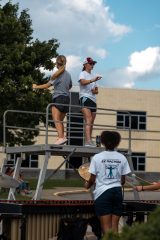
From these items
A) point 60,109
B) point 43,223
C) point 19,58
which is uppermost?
point 19,58

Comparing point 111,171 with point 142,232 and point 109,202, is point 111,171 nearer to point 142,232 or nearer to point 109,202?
point 109,202

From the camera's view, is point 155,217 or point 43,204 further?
point 43,204

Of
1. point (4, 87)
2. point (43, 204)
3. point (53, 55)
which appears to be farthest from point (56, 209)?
point (53, 55)

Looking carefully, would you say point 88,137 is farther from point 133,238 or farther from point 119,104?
point 119,104

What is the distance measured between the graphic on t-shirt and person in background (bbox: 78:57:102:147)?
3.66m

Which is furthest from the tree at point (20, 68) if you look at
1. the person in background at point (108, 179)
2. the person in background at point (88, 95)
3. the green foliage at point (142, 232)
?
the green foliage at point (142, 232)

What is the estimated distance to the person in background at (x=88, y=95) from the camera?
41.4 ft

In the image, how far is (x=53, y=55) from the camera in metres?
34.2

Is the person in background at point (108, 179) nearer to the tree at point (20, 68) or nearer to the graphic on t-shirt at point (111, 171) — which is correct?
the graphic on t-shirt at point (111, 171)

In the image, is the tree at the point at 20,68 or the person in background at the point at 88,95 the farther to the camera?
the tree at the point at 20,68

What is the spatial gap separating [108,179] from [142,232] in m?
3.74

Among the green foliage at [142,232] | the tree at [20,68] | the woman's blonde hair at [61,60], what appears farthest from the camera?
the tree at [20,68]

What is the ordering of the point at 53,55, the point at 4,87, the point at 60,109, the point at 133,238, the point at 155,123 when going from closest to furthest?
the point at 133,238
the point at 60,109
the point at 4,87
the point at 53,55
the point at 155,123

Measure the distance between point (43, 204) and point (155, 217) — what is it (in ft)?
14.5
